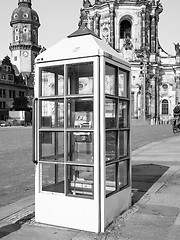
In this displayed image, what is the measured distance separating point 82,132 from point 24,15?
93.8 meters

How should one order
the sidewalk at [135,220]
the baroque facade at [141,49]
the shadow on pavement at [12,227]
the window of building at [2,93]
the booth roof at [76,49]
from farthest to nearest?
the window of building at [2,93]
the baroque facade at [141,49]
the booth roof at [76,49]
the shadow on pavement at [12,227]
the sidewalk at [135,220]

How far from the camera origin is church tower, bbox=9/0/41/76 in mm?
89750

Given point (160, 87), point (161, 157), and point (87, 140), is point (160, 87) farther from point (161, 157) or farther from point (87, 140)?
point (87, 140)

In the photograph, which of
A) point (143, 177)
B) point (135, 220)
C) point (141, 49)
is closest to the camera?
point (135, 220)

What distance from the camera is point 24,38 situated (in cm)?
9100

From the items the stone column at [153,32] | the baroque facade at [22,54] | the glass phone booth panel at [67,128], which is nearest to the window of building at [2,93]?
the baroque facade at [22,54]

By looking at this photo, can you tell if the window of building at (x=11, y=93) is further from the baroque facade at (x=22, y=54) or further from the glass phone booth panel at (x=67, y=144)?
the glass phone booth panel at (x=67, y=144)

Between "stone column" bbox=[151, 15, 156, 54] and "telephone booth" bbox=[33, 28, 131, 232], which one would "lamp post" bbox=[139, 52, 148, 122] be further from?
"telephone booth" bbox=[33, 28, 131, 232]

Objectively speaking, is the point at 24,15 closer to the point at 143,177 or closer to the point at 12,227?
the point at 143,177

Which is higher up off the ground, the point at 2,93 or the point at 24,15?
the point at 24,15

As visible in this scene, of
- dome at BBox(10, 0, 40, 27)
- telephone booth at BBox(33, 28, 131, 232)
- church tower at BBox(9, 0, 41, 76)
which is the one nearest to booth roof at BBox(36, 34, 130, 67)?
telephone booth at BBox(33, 28, 131, 232)

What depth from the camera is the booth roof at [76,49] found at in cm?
442

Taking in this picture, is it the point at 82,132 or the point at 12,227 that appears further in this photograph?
the point at 82,132

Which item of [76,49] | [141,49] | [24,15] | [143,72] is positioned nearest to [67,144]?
[76,49]
